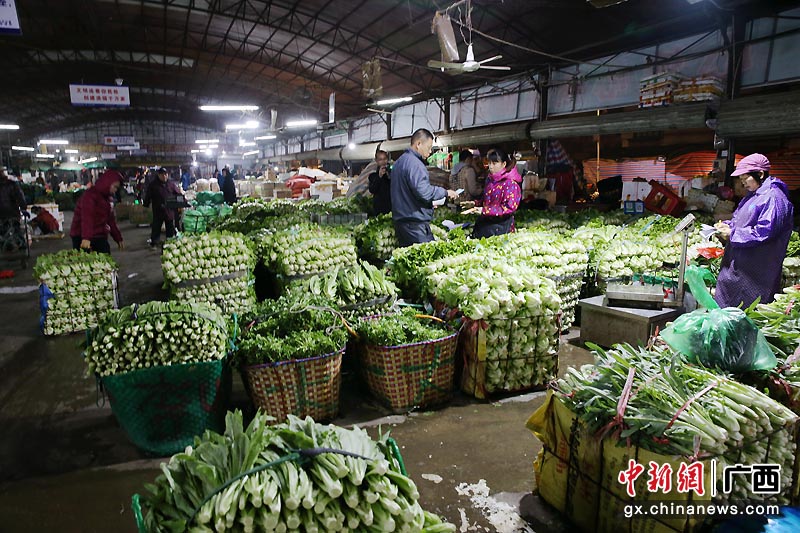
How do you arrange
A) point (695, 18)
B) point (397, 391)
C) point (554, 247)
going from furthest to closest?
point (695, 18), point (554, 247), point (397, 391)

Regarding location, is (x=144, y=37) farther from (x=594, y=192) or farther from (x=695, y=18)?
(x=695, y=18)

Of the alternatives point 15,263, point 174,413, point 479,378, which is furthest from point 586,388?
point 15,263

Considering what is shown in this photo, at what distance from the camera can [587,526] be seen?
2912 millimetres

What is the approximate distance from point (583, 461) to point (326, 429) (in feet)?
5.07

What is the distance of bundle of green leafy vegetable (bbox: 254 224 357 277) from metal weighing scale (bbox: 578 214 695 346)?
3.29 m

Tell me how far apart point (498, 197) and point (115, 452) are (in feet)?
18.6

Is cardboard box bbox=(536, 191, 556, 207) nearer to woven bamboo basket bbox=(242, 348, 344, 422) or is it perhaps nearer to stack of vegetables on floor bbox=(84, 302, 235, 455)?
woven bamboo basket bbox=(242, 348, 344, 422)

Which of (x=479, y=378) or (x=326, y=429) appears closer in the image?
(x=326, y=429)

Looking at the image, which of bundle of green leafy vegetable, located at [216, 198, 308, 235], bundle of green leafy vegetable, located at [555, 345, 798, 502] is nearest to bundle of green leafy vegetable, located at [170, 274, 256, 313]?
bundle of green leafy vegetable, located at [216, 198, 308, 235]

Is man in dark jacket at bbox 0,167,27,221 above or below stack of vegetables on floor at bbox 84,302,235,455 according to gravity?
above

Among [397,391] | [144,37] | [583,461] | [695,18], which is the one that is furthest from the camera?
[144,37]

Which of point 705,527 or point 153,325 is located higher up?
point 153,325

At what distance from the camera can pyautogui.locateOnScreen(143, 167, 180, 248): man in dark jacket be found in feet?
45.9

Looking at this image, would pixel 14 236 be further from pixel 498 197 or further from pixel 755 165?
pixel 755 165
